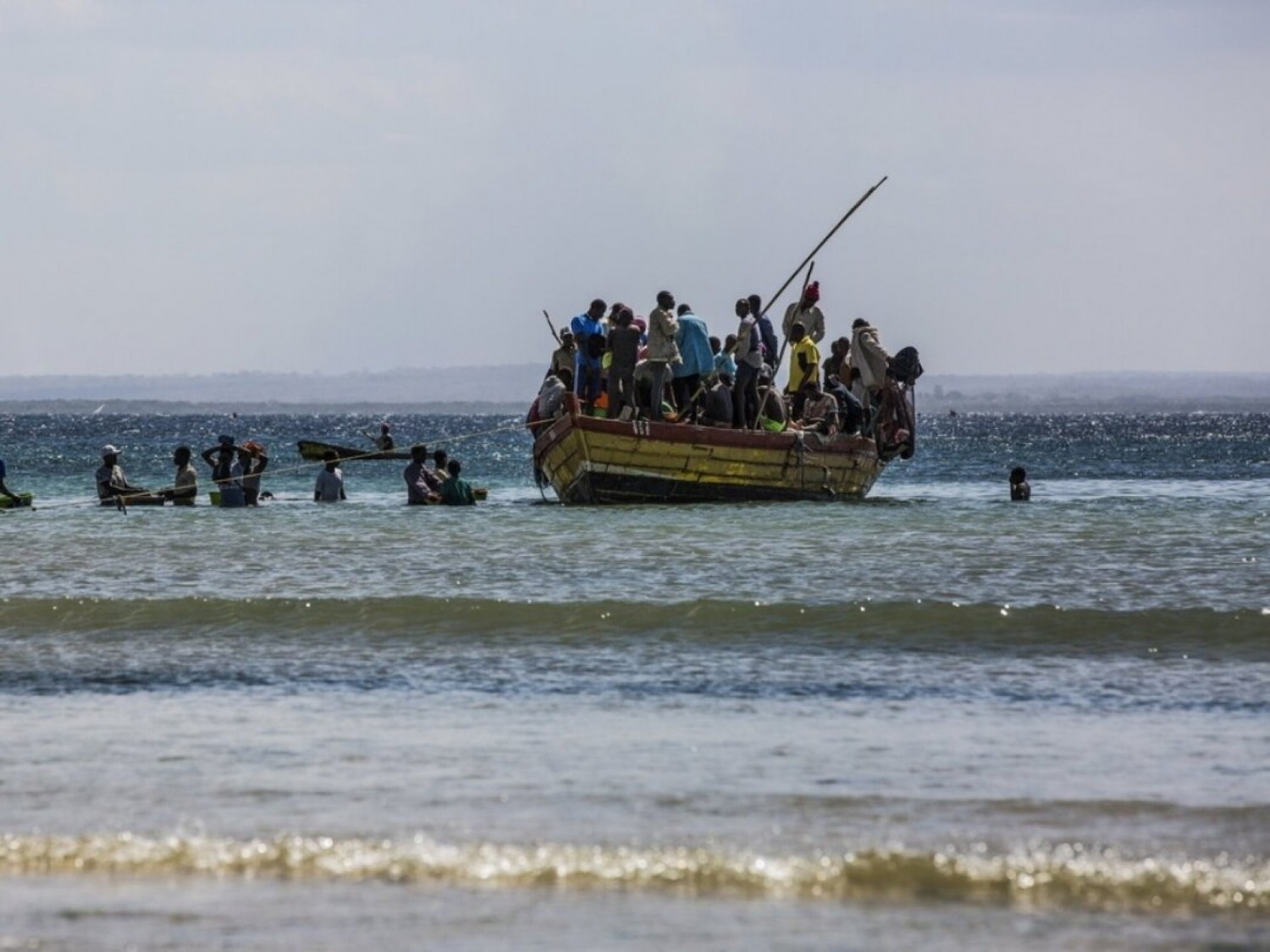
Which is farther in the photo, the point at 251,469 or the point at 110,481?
the point at 251,469

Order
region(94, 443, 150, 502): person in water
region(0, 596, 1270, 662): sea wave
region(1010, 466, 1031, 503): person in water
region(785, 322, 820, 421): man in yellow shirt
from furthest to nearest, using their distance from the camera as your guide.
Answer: region(1010, 466, 1031, 503): person in water < region(94, 443, 150, 502): person in water < region(785, 322, 820, 421): man in yellow shirt < region(0, 596, 1270, 662): sea wave

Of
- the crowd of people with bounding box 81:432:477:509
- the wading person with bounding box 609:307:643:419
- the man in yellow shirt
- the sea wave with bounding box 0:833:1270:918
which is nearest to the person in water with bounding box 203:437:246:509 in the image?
the crowd of people with bounding box 81:432:477:509

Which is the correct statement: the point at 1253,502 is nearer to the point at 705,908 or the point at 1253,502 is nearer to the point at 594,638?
the point at 594,638

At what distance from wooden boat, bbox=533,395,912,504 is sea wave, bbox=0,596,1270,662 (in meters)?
8.65

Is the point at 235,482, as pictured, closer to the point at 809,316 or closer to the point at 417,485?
the point at 417,485

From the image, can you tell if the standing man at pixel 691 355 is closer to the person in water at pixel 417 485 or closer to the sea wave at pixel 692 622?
the person in water at pixel 417 485

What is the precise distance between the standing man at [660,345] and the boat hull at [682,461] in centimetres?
59

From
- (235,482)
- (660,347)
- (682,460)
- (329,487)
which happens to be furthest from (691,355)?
(329,487)

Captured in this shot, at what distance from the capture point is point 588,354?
924 inches

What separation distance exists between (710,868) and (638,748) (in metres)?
2.10

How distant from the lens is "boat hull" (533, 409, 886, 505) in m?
23.9

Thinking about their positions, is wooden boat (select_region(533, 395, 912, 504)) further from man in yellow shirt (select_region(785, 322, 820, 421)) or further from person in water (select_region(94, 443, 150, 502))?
person in water (select_region(94, 443, 150, 502))

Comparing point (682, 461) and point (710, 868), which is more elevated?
point (682, 461)

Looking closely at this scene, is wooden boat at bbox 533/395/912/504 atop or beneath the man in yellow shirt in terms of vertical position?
beneath
